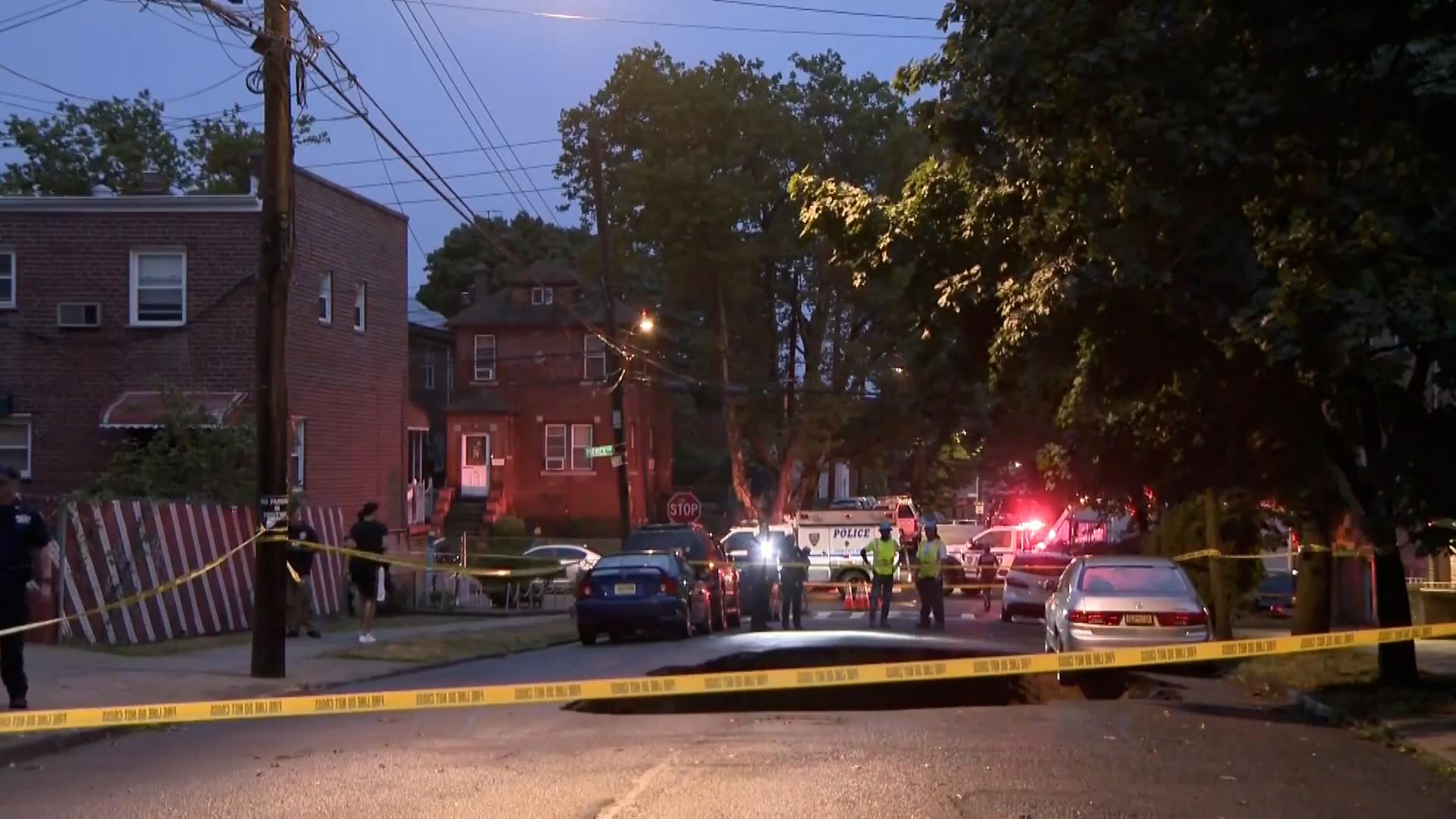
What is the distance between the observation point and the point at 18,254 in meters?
30.6

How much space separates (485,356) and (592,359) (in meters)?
3.92

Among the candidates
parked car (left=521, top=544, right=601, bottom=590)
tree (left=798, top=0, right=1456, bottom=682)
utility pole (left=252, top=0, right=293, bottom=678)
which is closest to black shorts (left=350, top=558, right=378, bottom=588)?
utility pole (left=252, top=0, right=293, bottom=678)

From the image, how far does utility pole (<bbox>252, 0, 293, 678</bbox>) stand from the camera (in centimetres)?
1689

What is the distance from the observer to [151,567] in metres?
20.9

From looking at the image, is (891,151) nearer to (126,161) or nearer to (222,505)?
(126,161)

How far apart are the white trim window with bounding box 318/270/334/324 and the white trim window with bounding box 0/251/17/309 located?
17.8 feet

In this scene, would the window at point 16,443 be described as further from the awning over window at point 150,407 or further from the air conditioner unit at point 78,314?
the air conditioner unit at point 78,314

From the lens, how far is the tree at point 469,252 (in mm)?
80000

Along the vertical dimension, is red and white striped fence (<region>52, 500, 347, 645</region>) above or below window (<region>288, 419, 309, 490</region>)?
below

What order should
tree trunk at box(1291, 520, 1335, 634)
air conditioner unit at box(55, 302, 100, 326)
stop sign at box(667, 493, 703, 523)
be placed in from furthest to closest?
1. stop sign at box(667, 493, 703, 523)
2. air conditioner unit at box(55, 302, 100, 326)
3. tree trunk at box(1291, 520, 1335, 634)

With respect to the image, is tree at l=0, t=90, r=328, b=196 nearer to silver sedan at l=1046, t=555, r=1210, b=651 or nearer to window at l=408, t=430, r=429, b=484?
window at l=408, t=430, r=429, b=484

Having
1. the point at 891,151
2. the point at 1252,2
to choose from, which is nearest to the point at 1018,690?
the point at 1252,2

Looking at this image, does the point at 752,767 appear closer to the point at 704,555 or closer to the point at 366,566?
the point at 366,566

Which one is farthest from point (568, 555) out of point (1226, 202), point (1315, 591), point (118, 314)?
point (1226, 202)
